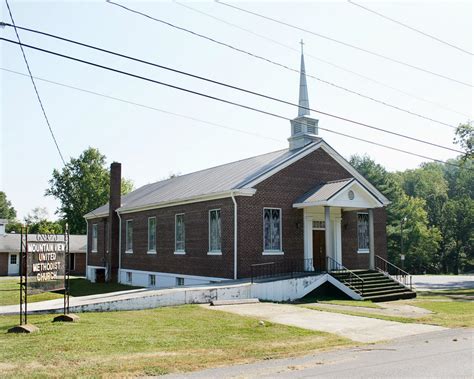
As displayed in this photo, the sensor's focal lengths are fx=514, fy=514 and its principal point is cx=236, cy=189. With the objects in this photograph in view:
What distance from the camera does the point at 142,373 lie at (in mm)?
8766

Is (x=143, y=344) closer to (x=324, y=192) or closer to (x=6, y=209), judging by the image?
(x=324, y=192)

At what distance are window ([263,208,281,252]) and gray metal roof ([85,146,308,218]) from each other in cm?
186

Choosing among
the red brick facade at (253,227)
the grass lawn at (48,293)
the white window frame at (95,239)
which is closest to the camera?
the grass lawn at (48,293)

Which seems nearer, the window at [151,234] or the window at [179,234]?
the window at [179,234]

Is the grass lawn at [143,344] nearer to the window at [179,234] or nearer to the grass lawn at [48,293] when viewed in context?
the grass lawn at [48,293]

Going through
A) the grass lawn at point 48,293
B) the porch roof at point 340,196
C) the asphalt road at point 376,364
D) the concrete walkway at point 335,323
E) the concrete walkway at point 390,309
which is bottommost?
the grass lawn at point 48,293

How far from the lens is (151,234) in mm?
30594

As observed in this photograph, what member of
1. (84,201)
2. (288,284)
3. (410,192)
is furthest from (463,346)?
(410,192)

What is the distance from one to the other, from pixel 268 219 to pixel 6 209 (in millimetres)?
106498

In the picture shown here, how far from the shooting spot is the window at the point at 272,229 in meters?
23.5

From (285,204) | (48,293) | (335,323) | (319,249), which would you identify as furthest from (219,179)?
(335,323)

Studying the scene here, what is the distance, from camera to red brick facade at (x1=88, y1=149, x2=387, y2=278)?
22812mm

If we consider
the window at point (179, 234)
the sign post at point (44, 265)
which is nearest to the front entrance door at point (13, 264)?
the window at point (179, 234)

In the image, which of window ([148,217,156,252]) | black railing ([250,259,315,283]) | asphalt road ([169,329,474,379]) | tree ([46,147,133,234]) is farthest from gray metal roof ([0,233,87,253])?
asphalt road ([169,329,474,379])
